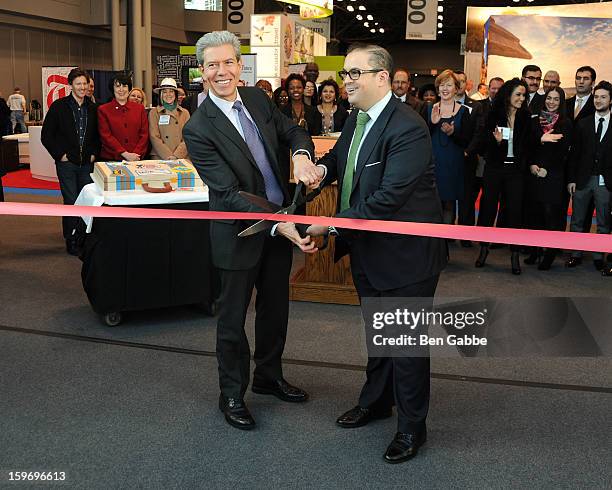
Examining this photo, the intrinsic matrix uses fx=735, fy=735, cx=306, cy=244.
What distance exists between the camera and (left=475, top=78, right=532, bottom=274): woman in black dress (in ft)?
18.4

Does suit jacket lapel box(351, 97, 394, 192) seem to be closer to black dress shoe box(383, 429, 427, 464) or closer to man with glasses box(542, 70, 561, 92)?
black dress shoe box(383, 429, 427, 464)

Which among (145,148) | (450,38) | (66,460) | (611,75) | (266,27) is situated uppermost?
(450,38)

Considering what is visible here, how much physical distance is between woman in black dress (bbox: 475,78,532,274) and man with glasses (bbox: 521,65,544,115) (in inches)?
36.3

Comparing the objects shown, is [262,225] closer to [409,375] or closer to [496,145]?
[409,375]

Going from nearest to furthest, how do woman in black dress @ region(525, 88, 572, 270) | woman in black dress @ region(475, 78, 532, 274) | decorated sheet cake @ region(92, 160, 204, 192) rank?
decorated sheet cake @ region(92, 160, 204, 192)
woman in black dress @ region(475, 78, 532, 274)
woman in black dress @ region(525, 88, 572, 270)

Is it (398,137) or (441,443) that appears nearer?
(398,137)

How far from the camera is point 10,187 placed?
1045 centimetres

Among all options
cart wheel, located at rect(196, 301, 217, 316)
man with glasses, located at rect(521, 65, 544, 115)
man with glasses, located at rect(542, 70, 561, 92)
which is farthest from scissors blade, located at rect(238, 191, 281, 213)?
man with glasses, located at rect(542, 70, 561, 92)

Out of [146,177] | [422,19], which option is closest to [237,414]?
[146,177]

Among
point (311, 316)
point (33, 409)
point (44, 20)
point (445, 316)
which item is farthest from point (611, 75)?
point (44, 20)

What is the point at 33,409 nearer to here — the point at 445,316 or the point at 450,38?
the point at 445,316

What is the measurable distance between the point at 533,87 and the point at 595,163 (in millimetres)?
1274

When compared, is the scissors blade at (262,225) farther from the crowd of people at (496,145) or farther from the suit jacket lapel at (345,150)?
the crowd of people at (496,145)

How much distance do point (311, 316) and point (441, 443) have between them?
1815mm
